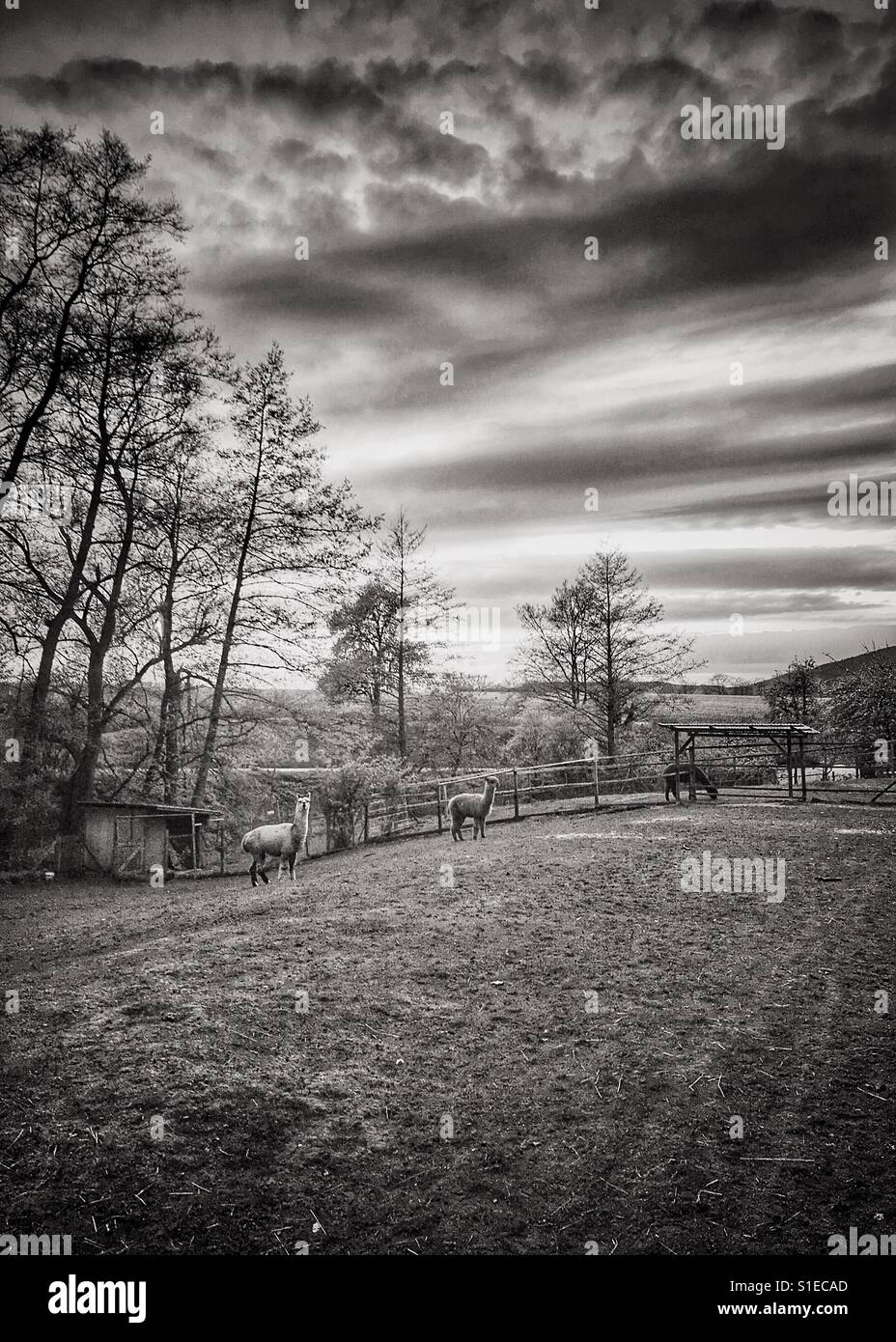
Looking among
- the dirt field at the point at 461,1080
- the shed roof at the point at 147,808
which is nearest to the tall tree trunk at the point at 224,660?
the shed roof at the point at 147,808

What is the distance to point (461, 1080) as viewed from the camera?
17.2ft

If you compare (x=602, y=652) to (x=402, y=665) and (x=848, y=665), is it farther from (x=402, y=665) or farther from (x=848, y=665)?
(x=848, y=665)

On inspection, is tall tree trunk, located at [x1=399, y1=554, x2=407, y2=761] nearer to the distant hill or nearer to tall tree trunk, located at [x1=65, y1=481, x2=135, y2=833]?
tall tree trunk, located at [x1=65, y1=481, x2=135, y2=833]

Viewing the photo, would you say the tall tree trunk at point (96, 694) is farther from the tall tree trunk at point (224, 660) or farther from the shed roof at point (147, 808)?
the tall tree trunk at point (224, 660)

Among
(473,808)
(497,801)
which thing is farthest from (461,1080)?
(497,801)

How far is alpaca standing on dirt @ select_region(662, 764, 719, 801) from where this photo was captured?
78.6ft

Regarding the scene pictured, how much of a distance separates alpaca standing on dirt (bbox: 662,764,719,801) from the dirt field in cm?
1394

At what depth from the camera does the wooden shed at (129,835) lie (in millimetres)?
18250

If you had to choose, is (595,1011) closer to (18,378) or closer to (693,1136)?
(693,1136)

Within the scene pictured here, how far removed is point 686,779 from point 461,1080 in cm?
2294

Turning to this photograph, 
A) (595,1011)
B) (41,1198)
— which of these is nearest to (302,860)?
(595,1011)

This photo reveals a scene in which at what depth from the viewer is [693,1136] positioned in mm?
4496

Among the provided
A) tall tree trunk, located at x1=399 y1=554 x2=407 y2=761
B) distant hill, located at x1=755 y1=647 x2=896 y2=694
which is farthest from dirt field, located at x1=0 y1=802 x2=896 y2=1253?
distant hill, located at x1=755 y1=647 x2=896 y2=694

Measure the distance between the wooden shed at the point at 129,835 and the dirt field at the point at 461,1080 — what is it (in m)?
8.43
